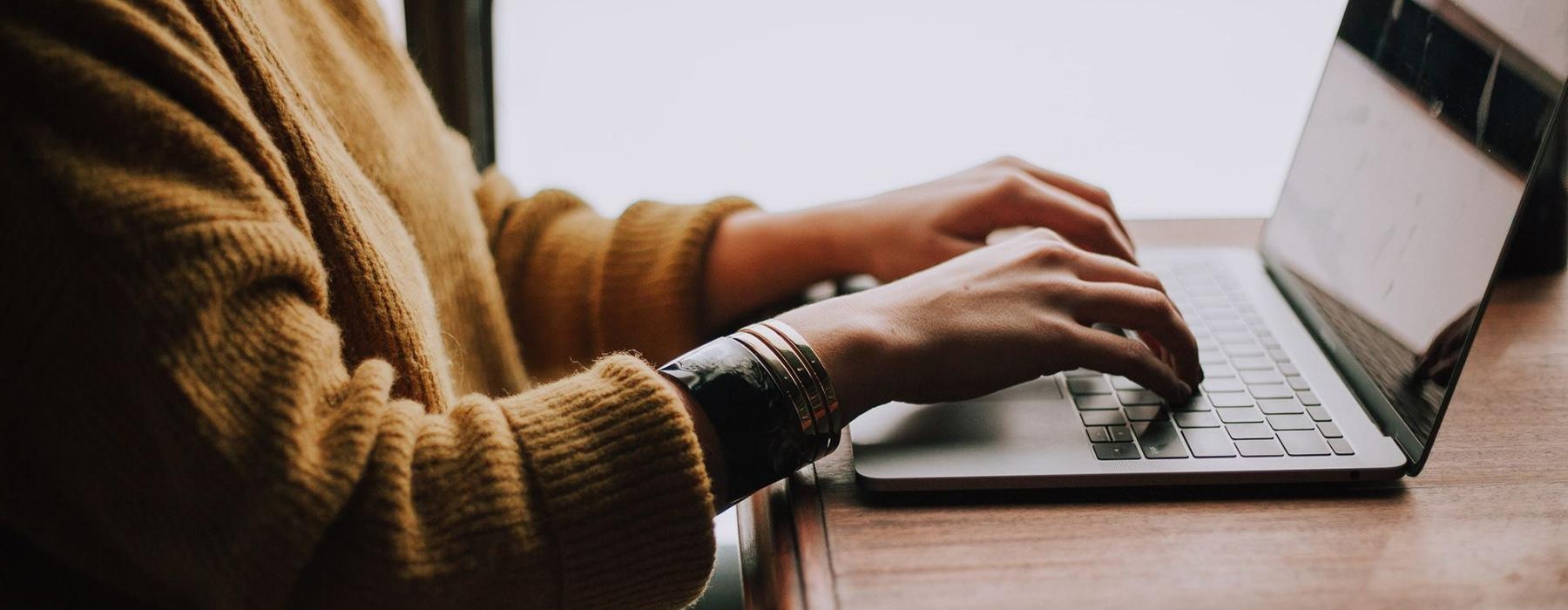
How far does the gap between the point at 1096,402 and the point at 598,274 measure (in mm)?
401

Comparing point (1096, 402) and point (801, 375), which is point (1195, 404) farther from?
point (801, 375)

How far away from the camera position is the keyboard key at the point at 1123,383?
24.6 inches

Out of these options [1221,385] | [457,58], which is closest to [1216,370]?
[1221,385]

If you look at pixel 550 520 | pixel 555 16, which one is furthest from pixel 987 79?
pixel 550 520

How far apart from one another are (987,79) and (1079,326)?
29.2 inches

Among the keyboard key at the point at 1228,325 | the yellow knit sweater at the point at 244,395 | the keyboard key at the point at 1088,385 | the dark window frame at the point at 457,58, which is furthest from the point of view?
the dark window frame at the point at 457,58

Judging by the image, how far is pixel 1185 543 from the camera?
0.49 metres

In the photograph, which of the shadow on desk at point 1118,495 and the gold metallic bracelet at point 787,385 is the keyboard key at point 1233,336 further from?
the gold metallic bracelet at point 787,385

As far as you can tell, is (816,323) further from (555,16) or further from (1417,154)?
(555,16)

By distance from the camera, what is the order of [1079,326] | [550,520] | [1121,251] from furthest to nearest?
[1121,251] → [1079,326] → [550,520]

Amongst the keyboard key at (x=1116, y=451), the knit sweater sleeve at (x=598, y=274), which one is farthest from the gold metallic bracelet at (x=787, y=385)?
the knit sweater sleeve at (x=598, y=274)

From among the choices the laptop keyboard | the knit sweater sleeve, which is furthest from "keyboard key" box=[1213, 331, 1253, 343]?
the knit sweater sleeve

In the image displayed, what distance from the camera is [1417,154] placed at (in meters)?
0.63

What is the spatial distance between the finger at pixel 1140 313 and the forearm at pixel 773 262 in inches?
8.7
